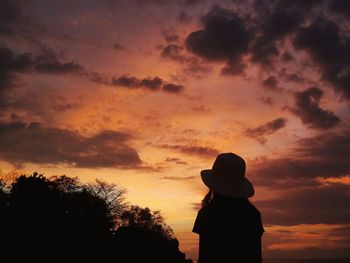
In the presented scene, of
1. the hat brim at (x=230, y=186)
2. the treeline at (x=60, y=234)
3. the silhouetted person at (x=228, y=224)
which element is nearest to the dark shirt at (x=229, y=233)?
the silhouetted person at (x=228, y=224)

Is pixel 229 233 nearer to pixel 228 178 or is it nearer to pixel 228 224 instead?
pixel 228 224

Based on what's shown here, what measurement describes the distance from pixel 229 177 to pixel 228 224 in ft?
1.83

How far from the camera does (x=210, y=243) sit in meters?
4.49

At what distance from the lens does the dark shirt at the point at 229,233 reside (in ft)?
14.6

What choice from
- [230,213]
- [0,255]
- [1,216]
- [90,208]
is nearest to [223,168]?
[230,213]

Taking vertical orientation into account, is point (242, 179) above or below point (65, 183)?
below

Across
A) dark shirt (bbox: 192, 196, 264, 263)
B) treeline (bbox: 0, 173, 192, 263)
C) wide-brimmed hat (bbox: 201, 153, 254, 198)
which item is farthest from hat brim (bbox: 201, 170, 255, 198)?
treeline (bbox: 0, 173, 192, 263)

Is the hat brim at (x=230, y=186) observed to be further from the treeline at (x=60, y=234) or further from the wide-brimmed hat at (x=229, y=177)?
the treeline at (x=60, y=234)

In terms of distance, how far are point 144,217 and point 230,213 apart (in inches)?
3228

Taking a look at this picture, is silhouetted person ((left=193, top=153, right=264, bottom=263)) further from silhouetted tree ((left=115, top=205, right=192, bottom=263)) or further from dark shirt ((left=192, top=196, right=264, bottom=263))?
silhouetted tree ((left=115, top=205, right=192, bottom=263))

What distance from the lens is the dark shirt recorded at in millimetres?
4465

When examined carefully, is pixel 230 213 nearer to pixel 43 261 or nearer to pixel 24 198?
pixel 43 261

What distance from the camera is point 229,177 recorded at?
484cm

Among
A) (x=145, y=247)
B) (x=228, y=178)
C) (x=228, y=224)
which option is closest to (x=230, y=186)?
(x=228, y=178)
